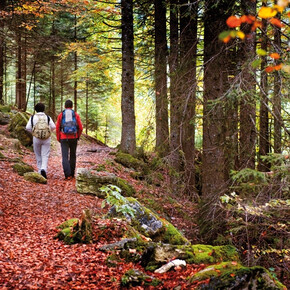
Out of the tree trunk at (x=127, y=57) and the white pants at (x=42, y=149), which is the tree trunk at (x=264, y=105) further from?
the white pants at (x=42, y=149)

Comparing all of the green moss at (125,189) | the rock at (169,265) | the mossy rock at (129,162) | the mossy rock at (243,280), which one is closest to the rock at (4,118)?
the mossy rock at (129,162)

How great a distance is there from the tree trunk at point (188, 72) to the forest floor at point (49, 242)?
1581 millimetres

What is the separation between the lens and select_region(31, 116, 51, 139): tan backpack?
8.20 m

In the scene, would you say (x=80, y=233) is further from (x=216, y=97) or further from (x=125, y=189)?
(x=216, y=97)

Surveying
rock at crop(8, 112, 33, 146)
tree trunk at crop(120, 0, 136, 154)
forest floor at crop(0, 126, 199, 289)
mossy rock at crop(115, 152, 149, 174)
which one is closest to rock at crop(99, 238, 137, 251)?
forest floor at crop(0, 126, 199, 289)

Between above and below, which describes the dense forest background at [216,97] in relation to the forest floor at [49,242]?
above

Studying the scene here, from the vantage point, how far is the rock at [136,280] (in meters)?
3.26

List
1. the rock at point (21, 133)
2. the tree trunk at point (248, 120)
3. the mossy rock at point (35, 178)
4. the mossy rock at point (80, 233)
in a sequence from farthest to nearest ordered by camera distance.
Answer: the rock at point (21, 133) < the mossy rock at point (35, 178) < the tree trunk at point (248, 120) < the mossy rock at point (80, 233)

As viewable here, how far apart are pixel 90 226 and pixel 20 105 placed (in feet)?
65.0

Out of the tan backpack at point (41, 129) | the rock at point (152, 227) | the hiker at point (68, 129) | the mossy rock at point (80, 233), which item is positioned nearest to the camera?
the mossy rock at point (80, 233)

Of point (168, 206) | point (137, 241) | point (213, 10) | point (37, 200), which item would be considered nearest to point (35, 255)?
point (137, 241)

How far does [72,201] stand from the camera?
6910 millimetres

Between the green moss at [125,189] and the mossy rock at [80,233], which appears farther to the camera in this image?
the green moss at [125,189]

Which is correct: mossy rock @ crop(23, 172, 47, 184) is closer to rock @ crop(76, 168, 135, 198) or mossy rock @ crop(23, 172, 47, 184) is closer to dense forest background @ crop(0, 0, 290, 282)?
rock @ crop(76, 168, 135, 198)
